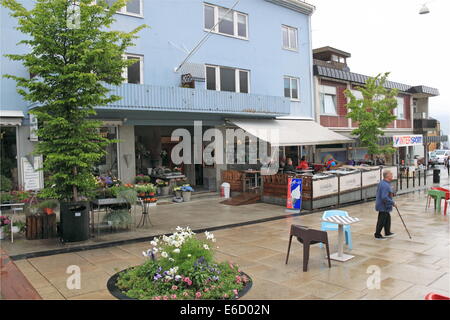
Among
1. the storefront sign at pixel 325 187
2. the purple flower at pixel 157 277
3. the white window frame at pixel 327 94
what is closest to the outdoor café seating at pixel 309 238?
the purple flower at pixel 157 277

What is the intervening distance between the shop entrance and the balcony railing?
3345 millimetres

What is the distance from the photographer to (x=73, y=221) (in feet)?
28.3

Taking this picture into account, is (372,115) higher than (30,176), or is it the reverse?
(372,115)

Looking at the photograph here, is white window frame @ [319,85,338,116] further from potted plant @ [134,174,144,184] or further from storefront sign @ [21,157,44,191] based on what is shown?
storefront sign @ [21,157,44,191]

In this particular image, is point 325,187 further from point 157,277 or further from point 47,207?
point 157,277

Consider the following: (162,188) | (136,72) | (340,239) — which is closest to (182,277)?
(340,239)

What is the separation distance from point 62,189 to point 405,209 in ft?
37.1

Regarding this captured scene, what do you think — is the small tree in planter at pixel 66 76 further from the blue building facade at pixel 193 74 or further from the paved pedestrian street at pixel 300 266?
the blue building facade at pixel 193 74

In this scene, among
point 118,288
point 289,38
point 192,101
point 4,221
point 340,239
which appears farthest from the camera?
point 289,38

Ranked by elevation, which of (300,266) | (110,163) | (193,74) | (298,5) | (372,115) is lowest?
(300,266)

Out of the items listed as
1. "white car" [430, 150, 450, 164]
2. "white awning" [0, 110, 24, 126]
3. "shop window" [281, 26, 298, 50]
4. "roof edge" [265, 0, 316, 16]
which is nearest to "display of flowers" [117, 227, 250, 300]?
"white awning" [0, 110, 24, 126]

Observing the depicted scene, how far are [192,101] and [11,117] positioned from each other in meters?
6.34

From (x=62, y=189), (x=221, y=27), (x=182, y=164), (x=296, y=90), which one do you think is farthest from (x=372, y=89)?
(x=62, y=189)

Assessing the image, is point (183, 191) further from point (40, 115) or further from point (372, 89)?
point (372, 89)
